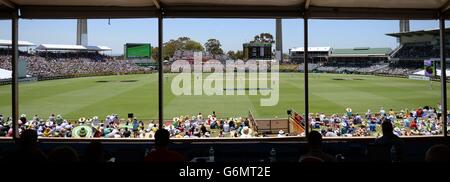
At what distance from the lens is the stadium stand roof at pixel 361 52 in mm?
96750

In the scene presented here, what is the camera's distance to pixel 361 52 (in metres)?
98.9

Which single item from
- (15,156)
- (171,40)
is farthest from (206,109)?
(171,40)

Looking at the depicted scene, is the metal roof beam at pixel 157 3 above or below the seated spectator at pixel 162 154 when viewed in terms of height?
above

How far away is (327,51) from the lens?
10981 centimetres

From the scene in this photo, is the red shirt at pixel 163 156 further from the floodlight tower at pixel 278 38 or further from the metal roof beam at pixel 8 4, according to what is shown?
the floodlight tower at pixel 278 38

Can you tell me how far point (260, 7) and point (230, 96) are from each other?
2908cm

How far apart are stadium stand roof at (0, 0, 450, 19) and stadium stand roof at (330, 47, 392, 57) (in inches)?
3702

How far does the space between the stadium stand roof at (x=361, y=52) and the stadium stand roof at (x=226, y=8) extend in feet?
308

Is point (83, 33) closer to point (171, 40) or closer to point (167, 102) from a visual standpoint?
point (171, 40)

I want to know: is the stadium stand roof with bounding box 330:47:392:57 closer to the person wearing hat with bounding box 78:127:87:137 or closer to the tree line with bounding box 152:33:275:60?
the tree line with bounding box 152:33:275:60

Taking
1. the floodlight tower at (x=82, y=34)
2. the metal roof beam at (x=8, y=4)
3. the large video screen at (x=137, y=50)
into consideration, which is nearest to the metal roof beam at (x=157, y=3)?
the metal roof beam at (x=8, y=4)

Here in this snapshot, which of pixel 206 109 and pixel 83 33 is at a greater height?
pixel 83 33

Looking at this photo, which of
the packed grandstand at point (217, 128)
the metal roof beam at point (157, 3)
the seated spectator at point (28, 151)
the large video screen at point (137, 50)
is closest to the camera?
the seated spectator at point (28, 151)
